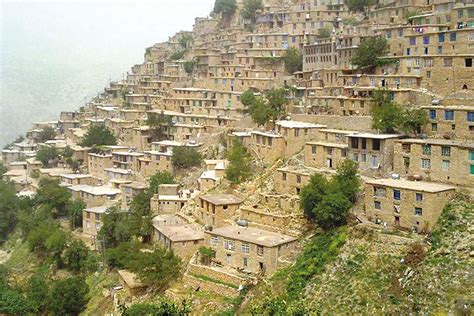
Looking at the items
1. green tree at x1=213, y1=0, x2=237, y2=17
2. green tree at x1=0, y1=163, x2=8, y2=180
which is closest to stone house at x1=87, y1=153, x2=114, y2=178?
green tree at x1=0, y1=163, x2=8, y2=180

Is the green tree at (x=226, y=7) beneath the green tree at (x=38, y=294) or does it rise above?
above

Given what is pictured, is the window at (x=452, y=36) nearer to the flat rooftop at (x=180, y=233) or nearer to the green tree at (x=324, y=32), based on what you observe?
the green tree at (x=324, y=32)

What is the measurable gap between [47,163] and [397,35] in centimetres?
2651

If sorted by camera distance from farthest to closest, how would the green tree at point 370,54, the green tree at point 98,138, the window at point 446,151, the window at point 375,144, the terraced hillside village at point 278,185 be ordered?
the green tree at point 98,138, the green tree at point 370,54, the window at point 375,144, the window at point 446,151, the terraced hillside village at point 278,185

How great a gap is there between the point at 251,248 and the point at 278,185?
15.7 feet

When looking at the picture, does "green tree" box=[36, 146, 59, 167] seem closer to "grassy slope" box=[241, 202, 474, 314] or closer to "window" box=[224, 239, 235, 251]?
"window" box=[224, 239, 235, 251]

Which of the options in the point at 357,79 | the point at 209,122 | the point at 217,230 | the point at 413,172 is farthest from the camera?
the point at 209,122

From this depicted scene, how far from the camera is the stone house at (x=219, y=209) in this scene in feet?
98.2

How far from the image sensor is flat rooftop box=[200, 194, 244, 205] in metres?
30.1

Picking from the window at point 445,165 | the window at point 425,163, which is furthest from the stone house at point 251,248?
the window at point 445,165

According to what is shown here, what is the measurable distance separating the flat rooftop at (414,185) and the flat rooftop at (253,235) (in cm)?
422

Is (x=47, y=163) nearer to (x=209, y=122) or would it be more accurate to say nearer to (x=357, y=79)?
(x=209, y=122)

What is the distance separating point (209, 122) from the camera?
137 ft

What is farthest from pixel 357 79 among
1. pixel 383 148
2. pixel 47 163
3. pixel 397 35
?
pixel 47 163
